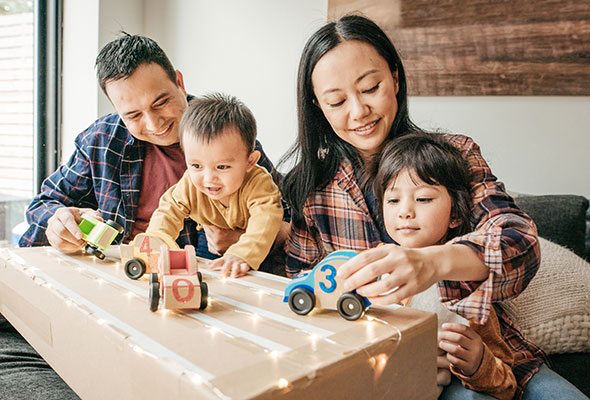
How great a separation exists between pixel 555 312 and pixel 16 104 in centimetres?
270

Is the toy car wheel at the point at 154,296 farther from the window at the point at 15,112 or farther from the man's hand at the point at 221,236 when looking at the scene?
the window at the point at 15,112

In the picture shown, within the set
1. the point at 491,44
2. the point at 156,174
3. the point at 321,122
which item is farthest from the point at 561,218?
the point at 156,174

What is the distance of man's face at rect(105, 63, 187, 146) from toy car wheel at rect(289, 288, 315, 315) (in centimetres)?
82

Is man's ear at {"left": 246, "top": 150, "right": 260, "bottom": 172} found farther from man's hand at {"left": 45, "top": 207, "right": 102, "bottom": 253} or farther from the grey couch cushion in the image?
the grey couch cushion

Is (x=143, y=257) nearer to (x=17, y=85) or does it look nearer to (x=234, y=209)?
(x=234, y=209)

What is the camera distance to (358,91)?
1049mm

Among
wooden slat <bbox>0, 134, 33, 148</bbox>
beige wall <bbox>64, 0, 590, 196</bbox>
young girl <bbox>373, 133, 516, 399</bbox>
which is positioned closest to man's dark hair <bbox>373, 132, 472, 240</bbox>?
young girl <bbox>373, 133, 516, 399</bbox>

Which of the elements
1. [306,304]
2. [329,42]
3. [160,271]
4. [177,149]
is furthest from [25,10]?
[306,304]

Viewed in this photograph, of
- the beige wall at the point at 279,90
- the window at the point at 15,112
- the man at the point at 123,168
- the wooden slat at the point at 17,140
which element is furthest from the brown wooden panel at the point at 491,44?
the wooden slat at the point at 17,140

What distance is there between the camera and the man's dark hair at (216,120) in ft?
3.83

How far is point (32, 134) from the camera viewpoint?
2828 mm

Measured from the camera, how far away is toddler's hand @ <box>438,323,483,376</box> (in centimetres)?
81

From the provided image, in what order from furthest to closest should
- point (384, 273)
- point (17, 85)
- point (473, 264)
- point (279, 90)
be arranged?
point (17, 85) → point (279, 90) → point (473, 264) → point (384, 273)

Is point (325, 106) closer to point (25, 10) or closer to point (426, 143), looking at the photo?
point (426, 143)
